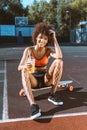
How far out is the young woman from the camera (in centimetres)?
627

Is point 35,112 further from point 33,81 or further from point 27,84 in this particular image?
point 33,81

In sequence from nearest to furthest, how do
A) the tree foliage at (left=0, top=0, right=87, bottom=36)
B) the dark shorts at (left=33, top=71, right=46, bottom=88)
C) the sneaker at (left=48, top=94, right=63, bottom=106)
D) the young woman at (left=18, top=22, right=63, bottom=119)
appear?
the young woman at (left=18, top=22, right=63, bottom=119) < the sneaker at (left=48, top=94, right=63, bottom=106) < the dark shorts at (left=33, top=71, right=46, bottom=88) < the tree foliage at (left=0, top=0, right=87, bottom=36)

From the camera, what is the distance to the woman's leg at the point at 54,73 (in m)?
6.40

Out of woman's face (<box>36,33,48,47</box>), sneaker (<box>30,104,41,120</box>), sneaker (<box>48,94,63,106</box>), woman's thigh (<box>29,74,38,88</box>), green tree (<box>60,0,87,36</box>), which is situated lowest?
green tree (<box>60,0,87,36</box>)

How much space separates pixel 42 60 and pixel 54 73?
353 millimetres

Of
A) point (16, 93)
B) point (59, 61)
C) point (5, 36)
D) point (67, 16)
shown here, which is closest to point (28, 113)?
point (59, 61)

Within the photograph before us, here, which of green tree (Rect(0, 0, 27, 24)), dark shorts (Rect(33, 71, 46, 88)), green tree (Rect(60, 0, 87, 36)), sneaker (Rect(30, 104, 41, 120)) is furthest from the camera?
green tree (Rect(60, 0, 87, 36))

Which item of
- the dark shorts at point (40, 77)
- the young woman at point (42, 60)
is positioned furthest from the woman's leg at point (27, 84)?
the dark shorts at point (40, 77)

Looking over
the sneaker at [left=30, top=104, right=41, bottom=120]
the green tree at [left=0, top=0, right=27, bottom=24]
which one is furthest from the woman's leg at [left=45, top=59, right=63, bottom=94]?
the green tree at [left=0, top=0, right=27, bottom=24]

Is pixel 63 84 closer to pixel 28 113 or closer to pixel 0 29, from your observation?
pixel 28 113

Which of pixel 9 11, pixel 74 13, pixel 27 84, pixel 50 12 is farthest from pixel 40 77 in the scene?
pixel 74 13

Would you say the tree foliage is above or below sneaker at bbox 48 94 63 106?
below

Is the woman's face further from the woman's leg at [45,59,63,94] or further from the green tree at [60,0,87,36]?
A: the green tree at [60,0,87,36]

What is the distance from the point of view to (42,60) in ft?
21.8
